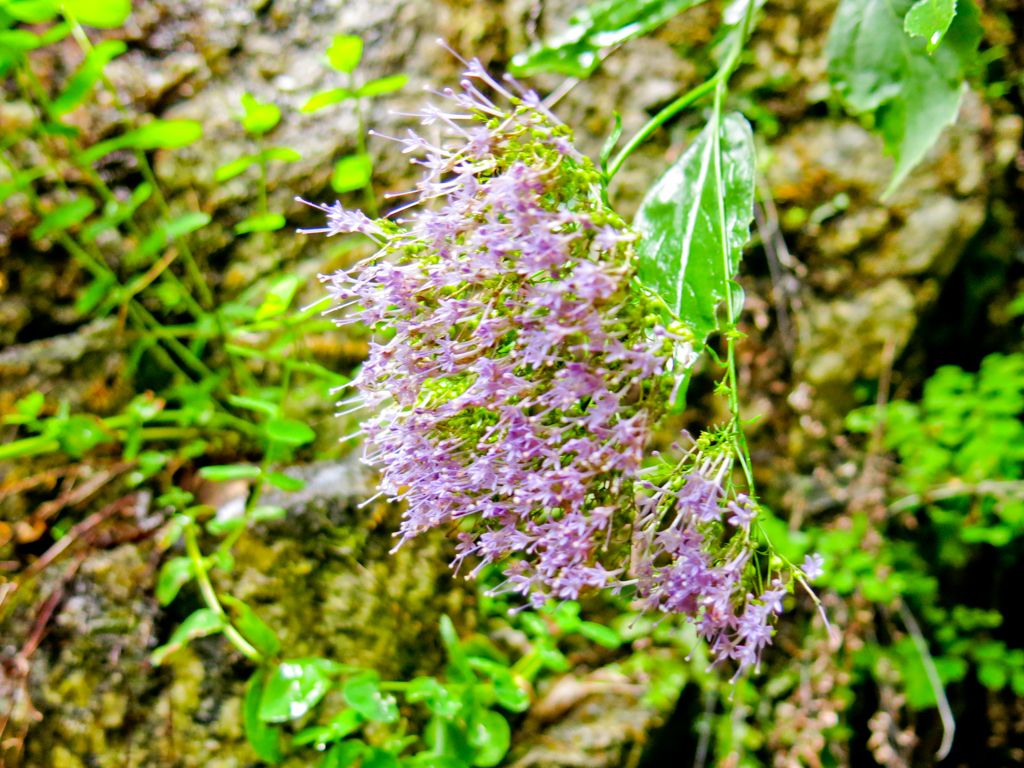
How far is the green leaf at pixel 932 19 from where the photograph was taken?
64cm

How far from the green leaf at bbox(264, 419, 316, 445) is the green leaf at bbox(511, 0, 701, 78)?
59 cm

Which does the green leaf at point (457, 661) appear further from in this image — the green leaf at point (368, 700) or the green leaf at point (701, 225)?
the green leaf at point (701, 225)

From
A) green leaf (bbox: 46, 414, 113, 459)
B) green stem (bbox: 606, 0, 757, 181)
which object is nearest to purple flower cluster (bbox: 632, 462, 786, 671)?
green stem (bbox: 606, 0, 757, 181)

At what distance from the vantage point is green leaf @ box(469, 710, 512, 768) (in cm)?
81

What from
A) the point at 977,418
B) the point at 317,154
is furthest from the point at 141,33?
the point at 977,418

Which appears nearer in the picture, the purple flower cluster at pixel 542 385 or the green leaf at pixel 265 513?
the purple flower cluster at pixel 542 385

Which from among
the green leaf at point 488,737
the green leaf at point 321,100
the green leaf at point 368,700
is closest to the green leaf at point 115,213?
the green leaf at point 321,100

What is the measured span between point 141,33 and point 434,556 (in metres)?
1.10

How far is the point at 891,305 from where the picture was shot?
4.45 ft

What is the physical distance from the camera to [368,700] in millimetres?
760

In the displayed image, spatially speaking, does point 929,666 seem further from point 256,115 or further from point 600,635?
point 256,115

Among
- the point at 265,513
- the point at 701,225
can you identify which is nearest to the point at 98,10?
the point at 265,513

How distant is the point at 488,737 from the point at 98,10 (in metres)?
0.99

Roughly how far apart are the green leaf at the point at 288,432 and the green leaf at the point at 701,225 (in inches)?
18.1
